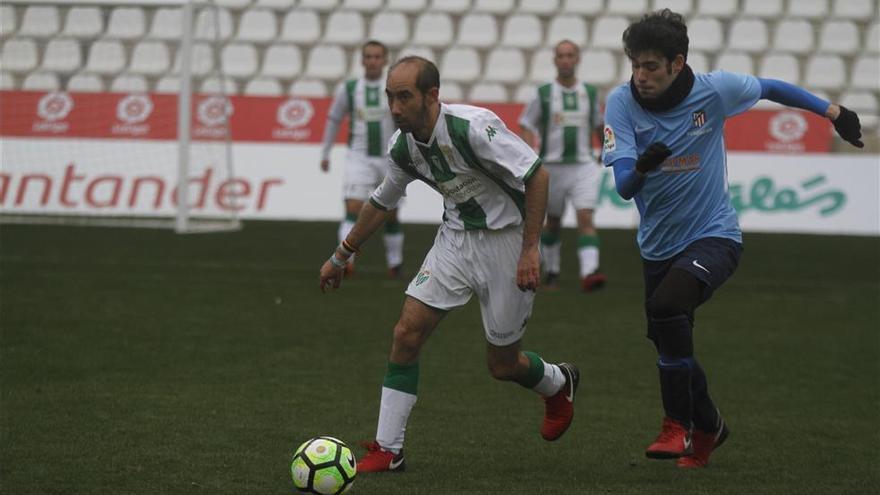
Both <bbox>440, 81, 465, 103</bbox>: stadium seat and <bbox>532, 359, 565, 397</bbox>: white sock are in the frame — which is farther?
<bbox>440, 81, 465, 103</bbox>: stadium seat

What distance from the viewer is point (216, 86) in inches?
868

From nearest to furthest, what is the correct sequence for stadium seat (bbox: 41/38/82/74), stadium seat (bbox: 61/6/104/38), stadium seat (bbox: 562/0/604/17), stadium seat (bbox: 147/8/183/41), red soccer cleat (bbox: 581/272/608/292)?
1. red soccer cleat (bbox: 581/272/608/292)
2. stadium seat (bbox: 61/6/104/38)
3. stadium seat (bbox: 41/38/82/74)
4. stadium seat (bbox: 147/8/183/41)
5. stadium seat (bbox: 562/0/604/17)

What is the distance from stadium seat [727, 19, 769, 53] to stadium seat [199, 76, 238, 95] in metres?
8.68

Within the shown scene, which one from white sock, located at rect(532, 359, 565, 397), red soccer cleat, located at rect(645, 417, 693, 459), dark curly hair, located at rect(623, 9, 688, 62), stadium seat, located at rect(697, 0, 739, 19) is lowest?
red soccer cleat, located at rect(645, 417, 693, 459)

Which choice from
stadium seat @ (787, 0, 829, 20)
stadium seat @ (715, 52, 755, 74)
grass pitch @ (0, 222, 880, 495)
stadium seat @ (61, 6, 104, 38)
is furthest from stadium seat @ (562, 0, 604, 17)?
grass pitch @ (0, 222, 880, 495)

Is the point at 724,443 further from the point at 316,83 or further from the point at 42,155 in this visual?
the point at 316,83

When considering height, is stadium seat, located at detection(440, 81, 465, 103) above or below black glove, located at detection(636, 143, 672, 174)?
above

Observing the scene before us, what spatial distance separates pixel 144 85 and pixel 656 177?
1929 cm

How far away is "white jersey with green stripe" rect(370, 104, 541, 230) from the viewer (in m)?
6.05

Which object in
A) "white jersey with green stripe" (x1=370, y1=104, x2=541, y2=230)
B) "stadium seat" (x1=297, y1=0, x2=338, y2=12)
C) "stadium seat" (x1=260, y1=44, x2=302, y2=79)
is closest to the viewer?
"white jersey with green stripe" (x1=370, y1=104, x2=541, y2=230)

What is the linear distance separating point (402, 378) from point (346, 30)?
20176mm

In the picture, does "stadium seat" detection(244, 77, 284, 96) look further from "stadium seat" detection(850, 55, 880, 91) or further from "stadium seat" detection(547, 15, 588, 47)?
"stadium seat" detection(850, 55, 880, 91)

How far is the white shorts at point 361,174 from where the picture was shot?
1435cm

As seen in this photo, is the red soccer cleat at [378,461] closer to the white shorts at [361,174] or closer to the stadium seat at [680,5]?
the white shorts at [361,174]
